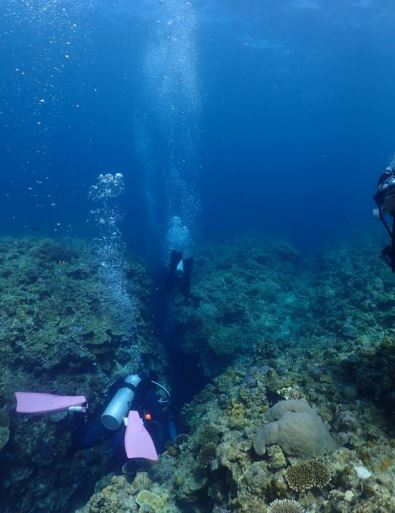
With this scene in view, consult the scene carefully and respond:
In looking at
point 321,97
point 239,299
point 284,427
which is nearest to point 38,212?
point 239,299

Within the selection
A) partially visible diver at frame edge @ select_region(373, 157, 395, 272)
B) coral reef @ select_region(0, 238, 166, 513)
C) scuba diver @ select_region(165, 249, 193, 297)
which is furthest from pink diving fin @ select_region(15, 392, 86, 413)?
scuba diver @ select_region(165, 249, 193, 297)

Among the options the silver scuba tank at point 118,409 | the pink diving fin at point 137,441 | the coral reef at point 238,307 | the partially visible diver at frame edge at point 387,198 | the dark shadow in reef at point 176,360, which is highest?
the partially visible diver at frame edge at point 387,198

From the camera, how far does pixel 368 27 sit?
3231 centimetres

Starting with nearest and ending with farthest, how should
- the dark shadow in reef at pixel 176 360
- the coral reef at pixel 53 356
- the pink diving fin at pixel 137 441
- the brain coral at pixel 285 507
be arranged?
the brain coral at pixel 285 507 < the pink diving fin at pixel 137 441 < the coral reef at pixel 53 356 < the dark shadow in reef at pixel 176 360

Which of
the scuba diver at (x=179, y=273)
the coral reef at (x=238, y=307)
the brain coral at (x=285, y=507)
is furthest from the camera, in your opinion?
the scuba diver at (x=179, y=273)

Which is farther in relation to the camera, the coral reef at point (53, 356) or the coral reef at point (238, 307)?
the coral reef at point (238, 307)

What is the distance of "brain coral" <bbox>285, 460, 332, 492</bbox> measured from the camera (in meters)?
3.73

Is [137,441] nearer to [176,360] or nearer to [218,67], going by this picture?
[176,360]

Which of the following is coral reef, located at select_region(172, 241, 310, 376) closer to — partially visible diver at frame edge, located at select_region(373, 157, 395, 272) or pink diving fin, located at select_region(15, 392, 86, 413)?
pink diving fin, located at select_region(15, 392, 86, 413)

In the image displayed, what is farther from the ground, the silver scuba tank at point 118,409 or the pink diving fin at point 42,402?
the silver scuba tank at point 118,409

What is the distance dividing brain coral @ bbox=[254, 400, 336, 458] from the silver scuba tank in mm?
2958

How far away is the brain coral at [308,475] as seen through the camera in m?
3.73

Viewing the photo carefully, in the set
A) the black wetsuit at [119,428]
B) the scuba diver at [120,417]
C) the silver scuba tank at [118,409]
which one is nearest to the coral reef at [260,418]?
the scuba diver at [120,417]

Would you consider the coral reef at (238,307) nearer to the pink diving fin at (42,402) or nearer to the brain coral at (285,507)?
the pink diving fin at (42,402)
